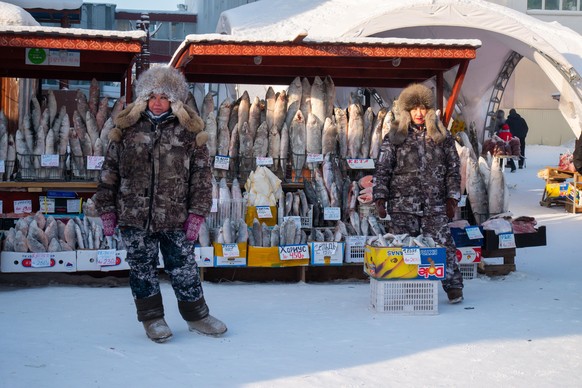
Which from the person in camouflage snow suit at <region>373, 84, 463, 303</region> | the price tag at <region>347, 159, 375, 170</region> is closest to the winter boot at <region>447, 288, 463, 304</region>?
the person in camouflage snow suit at <region>373, 84, 463, 303</region>

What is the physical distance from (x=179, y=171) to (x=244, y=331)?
1133 mm

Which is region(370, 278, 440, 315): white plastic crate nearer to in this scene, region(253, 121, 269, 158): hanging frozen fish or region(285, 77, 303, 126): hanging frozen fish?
region(253, 121, 269, 158): hanging frozen fish

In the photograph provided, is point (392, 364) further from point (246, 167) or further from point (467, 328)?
point (246, 167)

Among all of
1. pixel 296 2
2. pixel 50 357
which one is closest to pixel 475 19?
pixel 296 2

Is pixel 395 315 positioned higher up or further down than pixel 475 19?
further down

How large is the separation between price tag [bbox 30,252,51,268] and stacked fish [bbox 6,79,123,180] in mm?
962

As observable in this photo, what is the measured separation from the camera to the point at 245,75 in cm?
879

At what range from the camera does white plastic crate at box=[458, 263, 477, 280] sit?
771 cm

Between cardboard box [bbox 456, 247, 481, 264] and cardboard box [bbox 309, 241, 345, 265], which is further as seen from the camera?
cardboard box [bbox 456, 247, 481, 264]

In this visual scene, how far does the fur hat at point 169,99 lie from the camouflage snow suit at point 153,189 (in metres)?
0.01

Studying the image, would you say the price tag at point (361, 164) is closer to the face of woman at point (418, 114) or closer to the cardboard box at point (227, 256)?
the cardboard box at point (227, 256)

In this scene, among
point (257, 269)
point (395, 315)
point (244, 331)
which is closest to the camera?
point (244, 331)

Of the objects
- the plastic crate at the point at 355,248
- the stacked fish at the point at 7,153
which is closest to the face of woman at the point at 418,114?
the plastic crate at the point at 355,248

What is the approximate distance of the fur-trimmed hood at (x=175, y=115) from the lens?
4988 mm
